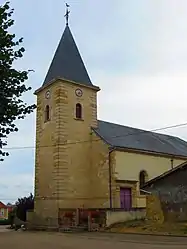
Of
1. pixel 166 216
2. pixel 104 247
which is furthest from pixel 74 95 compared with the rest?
pixel 104 247

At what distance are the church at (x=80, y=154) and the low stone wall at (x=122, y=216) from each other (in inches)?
134

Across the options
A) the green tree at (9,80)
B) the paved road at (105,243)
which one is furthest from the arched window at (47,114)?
the green tree at (9,80)

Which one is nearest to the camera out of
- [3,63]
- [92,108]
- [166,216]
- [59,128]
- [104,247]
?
[3,63]

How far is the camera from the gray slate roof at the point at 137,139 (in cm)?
3516

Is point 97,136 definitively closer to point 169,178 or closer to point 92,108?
point 92,108

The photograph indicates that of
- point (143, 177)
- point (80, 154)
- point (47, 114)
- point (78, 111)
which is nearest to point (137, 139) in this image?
point (143, 177)

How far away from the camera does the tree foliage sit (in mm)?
37344

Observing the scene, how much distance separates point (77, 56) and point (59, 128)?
347 inches

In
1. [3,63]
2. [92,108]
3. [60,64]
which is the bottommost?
[3,63]

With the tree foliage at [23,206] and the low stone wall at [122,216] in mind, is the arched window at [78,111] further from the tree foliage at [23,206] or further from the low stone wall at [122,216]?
the low stone wall at [122,216]

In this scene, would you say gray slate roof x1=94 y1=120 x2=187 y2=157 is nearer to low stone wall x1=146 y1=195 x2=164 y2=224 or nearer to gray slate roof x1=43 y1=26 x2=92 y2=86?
gray slate roof x1=43 y1=26 x2=92 y2=86

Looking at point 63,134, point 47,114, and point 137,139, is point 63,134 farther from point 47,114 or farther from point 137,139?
point 137,139

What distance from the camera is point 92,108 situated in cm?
3684

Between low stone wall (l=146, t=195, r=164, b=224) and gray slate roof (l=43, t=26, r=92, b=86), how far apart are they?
14.6 metres
